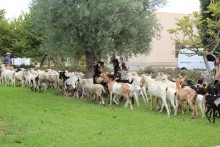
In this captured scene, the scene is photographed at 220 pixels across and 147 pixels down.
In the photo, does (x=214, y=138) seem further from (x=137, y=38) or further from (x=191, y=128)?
(x=137, y=38)

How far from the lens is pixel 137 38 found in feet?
54.8

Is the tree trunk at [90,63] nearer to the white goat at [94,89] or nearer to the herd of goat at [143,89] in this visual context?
the herd of goat at [143,89]

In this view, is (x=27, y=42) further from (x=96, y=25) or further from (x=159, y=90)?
(x=159, y=90)

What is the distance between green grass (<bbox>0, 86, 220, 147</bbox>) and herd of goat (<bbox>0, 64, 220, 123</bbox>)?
0.48m

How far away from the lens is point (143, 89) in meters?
15.1

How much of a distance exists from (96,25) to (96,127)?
6682mm

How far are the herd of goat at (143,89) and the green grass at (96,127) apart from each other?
48 centimetres

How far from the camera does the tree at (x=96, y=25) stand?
1498 centimetres

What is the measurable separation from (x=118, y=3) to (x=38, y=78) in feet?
20.0

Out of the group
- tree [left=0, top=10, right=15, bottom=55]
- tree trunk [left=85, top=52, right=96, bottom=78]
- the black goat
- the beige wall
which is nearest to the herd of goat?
the black goat

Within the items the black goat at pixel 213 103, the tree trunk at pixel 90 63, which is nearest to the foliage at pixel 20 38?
the tree trunk at pixel 90 63

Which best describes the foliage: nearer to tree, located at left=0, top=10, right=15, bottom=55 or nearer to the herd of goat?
tree, located at left=0, top=10, right=15, bottom=55

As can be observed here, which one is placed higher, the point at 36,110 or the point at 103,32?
the point at 103,32

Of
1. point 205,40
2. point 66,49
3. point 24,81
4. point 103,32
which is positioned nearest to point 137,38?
point 103,32
